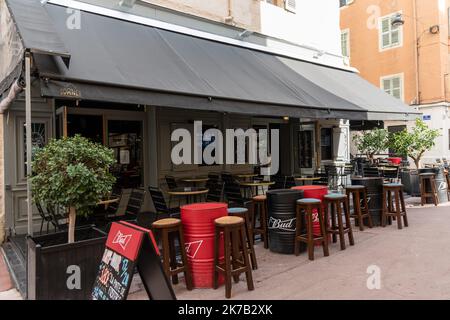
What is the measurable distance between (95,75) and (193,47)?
3176mm

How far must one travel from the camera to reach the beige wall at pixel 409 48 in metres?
18.5

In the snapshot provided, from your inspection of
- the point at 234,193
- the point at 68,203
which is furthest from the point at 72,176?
the point at 234,193

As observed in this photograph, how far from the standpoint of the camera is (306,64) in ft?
34.5

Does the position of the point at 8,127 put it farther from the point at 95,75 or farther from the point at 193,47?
the point at 193,47

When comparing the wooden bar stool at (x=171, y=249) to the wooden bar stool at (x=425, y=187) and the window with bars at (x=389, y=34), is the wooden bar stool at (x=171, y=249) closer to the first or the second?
the wooden bar stool at (x=425, y=187)

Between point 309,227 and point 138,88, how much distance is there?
9.96ft

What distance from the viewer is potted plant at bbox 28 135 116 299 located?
3471 millimetres

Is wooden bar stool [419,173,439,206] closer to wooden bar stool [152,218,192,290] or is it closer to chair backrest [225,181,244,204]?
chair backrest [225,181,244,204]

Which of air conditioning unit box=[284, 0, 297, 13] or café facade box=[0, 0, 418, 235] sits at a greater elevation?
air conditioning unit box=[284, 0, 297, 13]

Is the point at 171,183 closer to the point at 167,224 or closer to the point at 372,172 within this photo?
the point at 167,224

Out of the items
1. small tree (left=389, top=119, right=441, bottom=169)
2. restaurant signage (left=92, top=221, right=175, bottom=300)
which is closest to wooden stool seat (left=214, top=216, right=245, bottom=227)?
restaurant signage (left=92, top=221, right=175, bottom=300)

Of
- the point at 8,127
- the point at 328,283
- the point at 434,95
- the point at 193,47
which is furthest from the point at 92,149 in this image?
the point at 434,95

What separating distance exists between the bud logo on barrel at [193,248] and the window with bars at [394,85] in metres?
18.9

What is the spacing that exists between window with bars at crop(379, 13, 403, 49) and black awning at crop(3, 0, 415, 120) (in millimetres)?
14015
